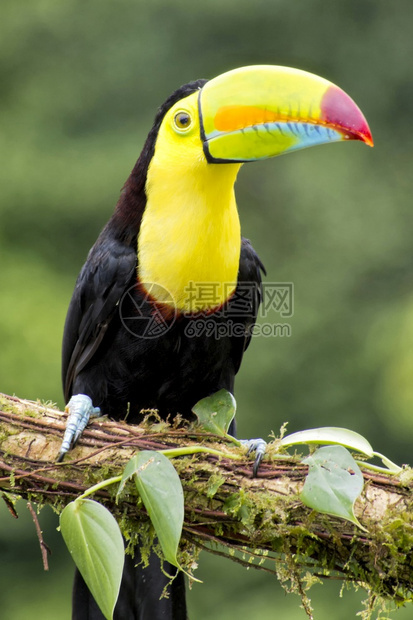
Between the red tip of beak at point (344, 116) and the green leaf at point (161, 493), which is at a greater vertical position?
the red tip of beak at point (344, 116)

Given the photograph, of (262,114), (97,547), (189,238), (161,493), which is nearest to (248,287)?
(189,238)

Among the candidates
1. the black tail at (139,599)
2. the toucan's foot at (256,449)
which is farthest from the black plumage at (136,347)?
the toucan's foot at (256,449)

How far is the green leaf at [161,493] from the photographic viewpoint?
1859 millimetres

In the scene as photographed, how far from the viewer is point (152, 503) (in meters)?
1.91

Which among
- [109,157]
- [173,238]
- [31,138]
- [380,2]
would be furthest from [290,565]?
[380,2]

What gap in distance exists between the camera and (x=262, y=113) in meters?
2.44

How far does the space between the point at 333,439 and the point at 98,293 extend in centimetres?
90

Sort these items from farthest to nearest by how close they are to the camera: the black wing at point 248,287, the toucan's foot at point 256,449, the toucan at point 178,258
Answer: the black wing at point 248,287 → the toucan at point 178,258 → the toucan's foot at point 256,449

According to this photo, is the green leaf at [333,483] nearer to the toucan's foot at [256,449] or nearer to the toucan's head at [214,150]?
Result: the toucan's foot at [256,449]

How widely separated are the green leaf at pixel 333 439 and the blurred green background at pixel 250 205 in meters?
2.91

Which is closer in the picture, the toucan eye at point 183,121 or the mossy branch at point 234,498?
the mossy branch at point 234,498

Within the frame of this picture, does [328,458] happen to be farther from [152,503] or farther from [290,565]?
[152,503]

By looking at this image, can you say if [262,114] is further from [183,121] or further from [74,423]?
[74,423]

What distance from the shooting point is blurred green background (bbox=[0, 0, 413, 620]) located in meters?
5.06
